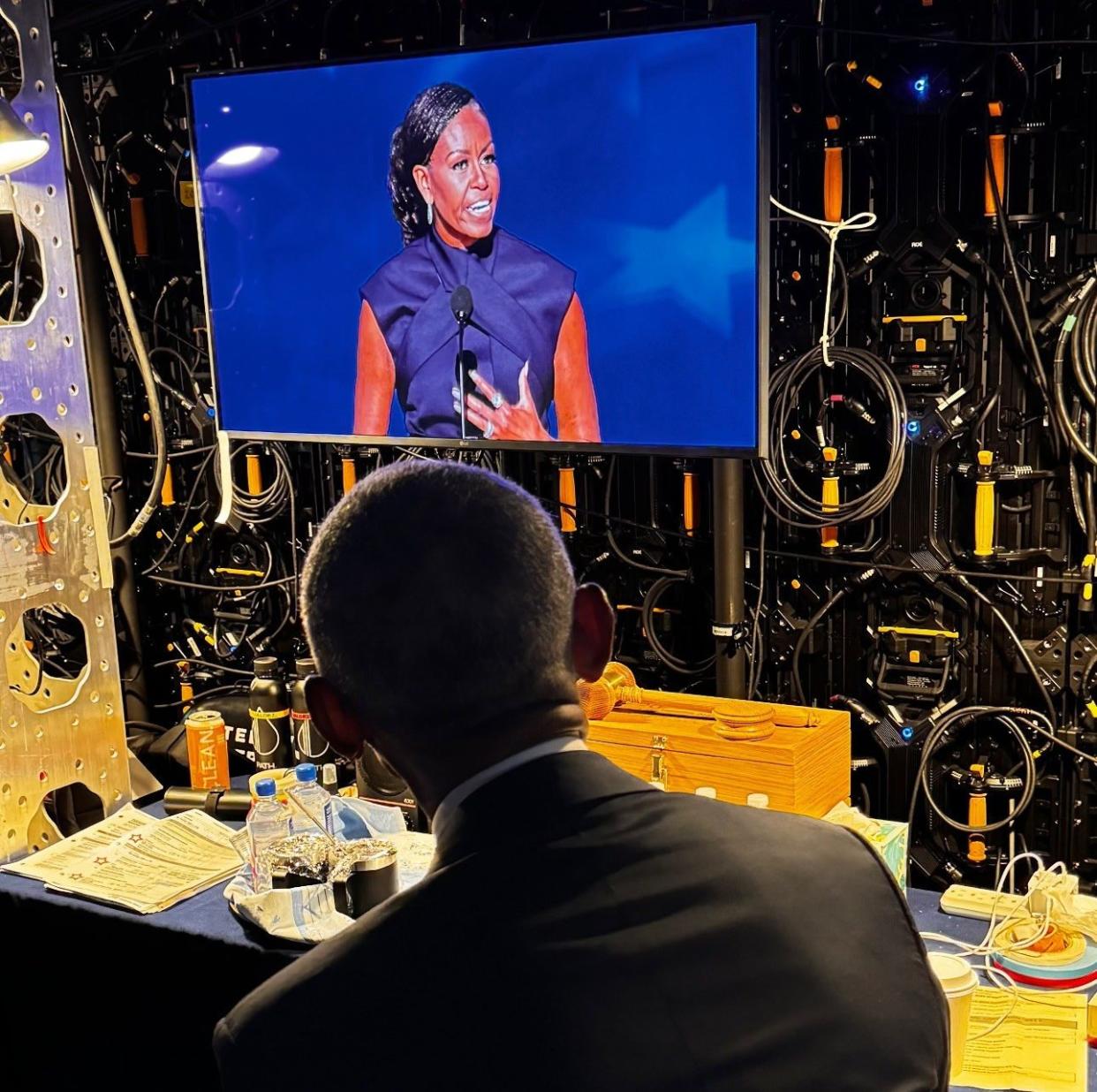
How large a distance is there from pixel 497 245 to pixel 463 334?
281 millimetres

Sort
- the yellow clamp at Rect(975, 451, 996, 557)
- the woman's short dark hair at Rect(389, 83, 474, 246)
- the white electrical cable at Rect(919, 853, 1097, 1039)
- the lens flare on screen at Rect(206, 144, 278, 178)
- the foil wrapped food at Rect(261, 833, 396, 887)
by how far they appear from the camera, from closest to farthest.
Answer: the white electrical cable at Rect(919, 853, 1097, 1039), the foil wrapped food at Rect(261, 833, 396, 887), the woman's short dark hair at Rect(389, 83, 474, 246), the lens flare on screen at Rect(206, 144, 278, 178), the yellow clamp at Rect(975, 451, 996, 557)

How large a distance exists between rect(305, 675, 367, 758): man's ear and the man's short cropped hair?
0.04ft

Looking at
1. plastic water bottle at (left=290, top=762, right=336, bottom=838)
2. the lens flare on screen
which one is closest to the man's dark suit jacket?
plastic water bottle at (left=290, top=762, right=336, bottom=838)

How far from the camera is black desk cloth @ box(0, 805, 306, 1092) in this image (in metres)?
2.54

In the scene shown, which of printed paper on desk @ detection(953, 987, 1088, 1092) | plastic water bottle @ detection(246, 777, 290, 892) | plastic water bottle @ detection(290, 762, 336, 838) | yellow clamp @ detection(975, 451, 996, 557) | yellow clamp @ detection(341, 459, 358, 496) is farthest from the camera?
yellow clamp @ detection(341, 459, 358, 496)

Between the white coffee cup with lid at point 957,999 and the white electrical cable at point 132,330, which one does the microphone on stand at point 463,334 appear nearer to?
the white electrical cable at point 132,330

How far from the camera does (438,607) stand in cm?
117

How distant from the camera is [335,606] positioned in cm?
121

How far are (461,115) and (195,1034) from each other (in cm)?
251

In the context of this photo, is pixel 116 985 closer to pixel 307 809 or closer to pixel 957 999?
pixel 307 809

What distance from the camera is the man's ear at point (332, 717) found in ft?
4.04

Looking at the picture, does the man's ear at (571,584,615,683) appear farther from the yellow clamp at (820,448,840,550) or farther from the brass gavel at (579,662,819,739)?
the yellow clamp at (820,448,840,550)

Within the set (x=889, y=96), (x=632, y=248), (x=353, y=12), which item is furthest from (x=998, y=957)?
(x=353, y=12)

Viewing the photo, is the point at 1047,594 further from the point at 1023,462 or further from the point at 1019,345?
the point at 1019,345
